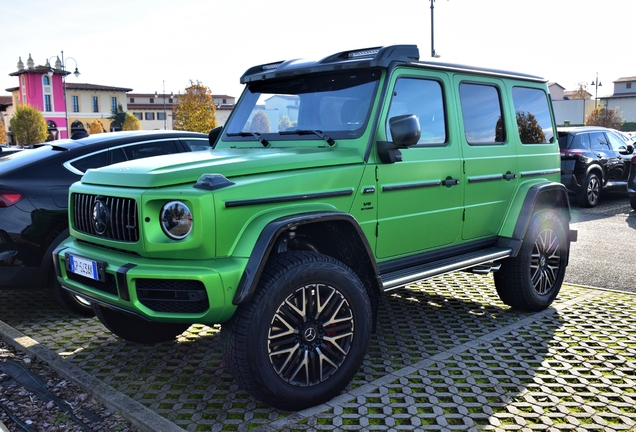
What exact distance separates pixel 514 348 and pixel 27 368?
3.83 m

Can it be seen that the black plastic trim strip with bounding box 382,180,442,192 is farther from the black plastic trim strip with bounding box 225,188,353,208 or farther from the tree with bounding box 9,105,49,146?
the tree with bounding box 9,105,49,146

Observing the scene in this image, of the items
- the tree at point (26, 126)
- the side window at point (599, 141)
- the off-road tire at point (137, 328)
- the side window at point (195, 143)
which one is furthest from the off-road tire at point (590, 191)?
the tree at point (26, 126)

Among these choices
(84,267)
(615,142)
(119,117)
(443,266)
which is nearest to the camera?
(84,267)

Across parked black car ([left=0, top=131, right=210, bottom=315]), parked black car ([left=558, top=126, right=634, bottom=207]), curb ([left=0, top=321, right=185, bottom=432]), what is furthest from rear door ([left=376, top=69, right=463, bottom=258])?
parked black car ([left=558, top=126, right=634, bottom=207])

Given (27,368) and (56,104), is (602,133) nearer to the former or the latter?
(27,368)

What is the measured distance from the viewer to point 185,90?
66.4 metres

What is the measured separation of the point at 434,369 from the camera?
14.8ft

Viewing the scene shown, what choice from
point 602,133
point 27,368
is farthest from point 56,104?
point 27,368

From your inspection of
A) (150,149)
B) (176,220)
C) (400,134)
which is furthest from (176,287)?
(150,149)

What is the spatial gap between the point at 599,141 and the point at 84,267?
1352 cm

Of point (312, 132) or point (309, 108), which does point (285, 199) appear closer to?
point (312, 132)

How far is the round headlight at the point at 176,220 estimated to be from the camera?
3.51 meters

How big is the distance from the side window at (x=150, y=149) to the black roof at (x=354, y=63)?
1.96m

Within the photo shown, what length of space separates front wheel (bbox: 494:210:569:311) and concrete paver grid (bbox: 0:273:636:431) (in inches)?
6.9
